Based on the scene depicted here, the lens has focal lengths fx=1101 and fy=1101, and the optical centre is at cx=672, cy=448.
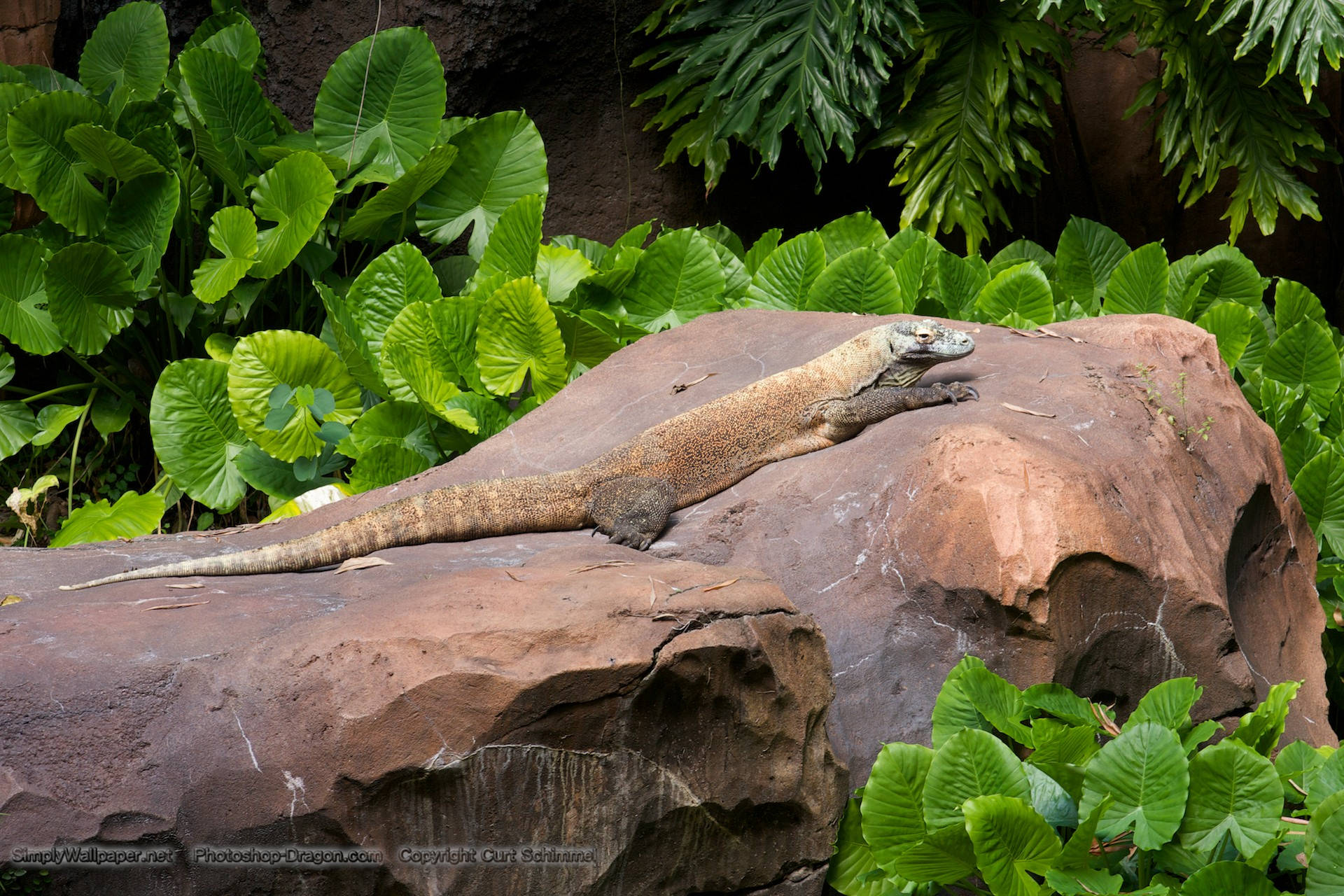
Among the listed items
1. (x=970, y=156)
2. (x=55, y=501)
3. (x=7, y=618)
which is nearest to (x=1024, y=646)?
(x=7, y=618)

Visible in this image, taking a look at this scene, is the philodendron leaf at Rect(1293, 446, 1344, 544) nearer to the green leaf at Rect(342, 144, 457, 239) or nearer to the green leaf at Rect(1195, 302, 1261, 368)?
the green leaf at Rect(1195, 302, 1261, 368)

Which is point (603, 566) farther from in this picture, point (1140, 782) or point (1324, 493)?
point (1324, 493)

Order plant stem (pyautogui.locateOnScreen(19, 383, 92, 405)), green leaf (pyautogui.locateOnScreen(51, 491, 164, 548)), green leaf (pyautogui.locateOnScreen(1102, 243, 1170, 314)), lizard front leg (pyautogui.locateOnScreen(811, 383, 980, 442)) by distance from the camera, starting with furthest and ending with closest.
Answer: plant stem (pyautogui.locateOnScreen(19, 383, 92, 405))
green leaf (pyautogui.locateOnScreen(1102, 243, 1170, 314))
green leaf (pyautogui.locateOnScreen(51, 491, 164, 548))
lizard front leg (pyautogui.locateOnScreen(811, 383, 980, 442))

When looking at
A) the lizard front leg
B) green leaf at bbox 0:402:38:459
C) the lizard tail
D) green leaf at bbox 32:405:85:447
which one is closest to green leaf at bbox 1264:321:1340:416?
the lizard front leg

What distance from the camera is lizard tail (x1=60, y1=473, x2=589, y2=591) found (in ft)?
11.6

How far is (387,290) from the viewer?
591cm

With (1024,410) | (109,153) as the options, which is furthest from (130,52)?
(1024,410)

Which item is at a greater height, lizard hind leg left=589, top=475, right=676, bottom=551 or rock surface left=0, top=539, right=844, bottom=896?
rock surface left=0, top=539, right=844, bottom=896

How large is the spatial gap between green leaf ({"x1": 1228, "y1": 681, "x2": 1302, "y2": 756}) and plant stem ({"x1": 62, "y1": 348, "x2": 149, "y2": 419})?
5.76 m

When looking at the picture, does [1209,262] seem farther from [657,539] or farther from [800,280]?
[657,539]

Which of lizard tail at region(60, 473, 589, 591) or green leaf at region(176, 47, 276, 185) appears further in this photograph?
green leaf at region(176, 47, 276, 185)

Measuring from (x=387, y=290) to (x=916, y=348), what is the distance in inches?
119

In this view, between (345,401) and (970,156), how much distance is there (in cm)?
421

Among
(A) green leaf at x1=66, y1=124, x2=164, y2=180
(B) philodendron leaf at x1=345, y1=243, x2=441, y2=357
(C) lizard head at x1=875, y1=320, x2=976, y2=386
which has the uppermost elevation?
(C) lizard head at x1=875, y1=320, x2=976, y2=386
